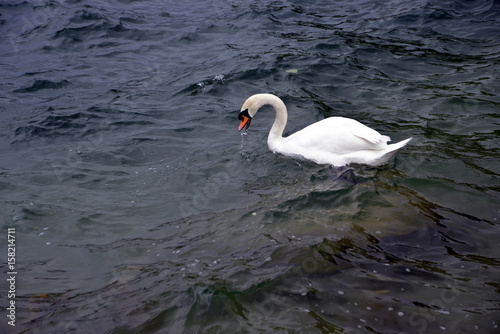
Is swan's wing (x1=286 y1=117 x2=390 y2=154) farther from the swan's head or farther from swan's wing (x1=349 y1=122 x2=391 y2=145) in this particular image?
the swan's head

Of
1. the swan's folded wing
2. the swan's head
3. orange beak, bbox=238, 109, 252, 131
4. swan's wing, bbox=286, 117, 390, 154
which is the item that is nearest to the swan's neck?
the swan's head

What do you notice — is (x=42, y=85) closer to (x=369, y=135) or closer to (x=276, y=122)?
(x=276, y=122)

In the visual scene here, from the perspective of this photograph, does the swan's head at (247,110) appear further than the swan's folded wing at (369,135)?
Yes

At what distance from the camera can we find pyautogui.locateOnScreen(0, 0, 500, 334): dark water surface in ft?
13.6

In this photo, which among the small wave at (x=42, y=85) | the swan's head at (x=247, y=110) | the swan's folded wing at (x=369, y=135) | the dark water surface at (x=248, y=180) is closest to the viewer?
the dark water surface at (x=248, y=180)

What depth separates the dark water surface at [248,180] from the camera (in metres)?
4.15

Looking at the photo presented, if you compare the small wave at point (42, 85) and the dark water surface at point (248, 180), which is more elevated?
the small wave at point (42, 85)

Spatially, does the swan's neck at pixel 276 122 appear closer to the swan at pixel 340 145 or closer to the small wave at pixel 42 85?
the swan at pixel 340 145

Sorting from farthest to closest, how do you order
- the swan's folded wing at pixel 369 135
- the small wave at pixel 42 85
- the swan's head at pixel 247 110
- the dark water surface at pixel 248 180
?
the small wave at pixel 42 85 → the swan's head at pixel 247 110 → the swan's folded wing at pixel 369 135 → the dark water surface at pixel 248 180

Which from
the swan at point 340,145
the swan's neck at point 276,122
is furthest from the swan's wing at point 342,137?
the swan's neck at point 276,122

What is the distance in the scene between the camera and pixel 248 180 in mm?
6641

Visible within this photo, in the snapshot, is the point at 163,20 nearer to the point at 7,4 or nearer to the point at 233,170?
the point at 7,4

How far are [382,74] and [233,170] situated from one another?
4.01 m

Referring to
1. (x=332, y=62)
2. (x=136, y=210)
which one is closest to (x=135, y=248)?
(x=136, y=210)
